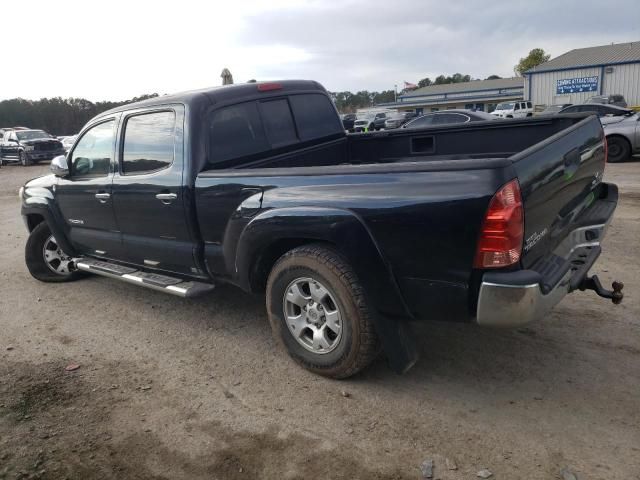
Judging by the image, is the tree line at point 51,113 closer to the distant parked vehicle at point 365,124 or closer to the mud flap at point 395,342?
the distant parked vehicle at point 365,124

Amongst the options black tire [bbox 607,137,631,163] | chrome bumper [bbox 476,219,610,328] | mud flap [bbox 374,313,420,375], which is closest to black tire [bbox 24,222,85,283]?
mud flap [bbox 374,313,420,375]

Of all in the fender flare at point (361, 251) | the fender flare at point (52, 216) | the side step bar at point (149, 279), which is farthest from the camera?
the fender flare at point (52, 216)

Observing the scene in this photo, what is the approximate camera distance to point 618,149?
13055 mm

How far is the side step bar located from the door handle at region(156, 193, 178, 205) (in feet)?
2.18

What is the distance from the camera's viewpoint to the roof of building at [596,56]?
43.9 m

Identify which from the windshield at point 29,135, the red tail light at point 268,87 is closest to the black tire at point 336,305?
the red tail light at point 268,87

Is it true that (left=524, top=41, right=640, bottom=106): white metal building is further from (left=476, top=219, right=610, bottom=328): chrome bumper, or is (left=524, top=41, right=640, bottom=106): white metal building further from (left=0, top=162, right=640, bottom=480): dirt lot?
(left=476, top=219, right=610, bottom=328): chrome bumper

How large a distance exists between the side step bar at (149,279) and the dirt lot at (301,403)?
44cm

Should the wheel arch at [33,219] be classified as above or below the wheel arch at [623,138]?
above

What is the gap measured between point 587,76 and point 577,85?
3.18ft

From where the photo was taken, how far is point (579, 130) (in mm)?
3609

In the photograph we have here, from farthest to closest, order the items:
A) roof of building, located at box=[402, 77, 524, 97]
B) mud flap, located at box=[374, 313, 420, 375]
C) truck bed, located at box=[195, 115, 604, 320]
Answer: roof of building, located at box=[402, 77, 524, 97] < mud flap, located at box=[374, 313, 420, 375] < truck bed, located at box=[195, 115, 604, 320]

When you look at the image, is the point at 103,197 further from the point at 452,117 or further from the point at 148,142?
the point at 452,117

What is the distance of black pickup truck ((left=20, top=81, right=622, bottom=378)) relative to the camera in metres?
2.82
